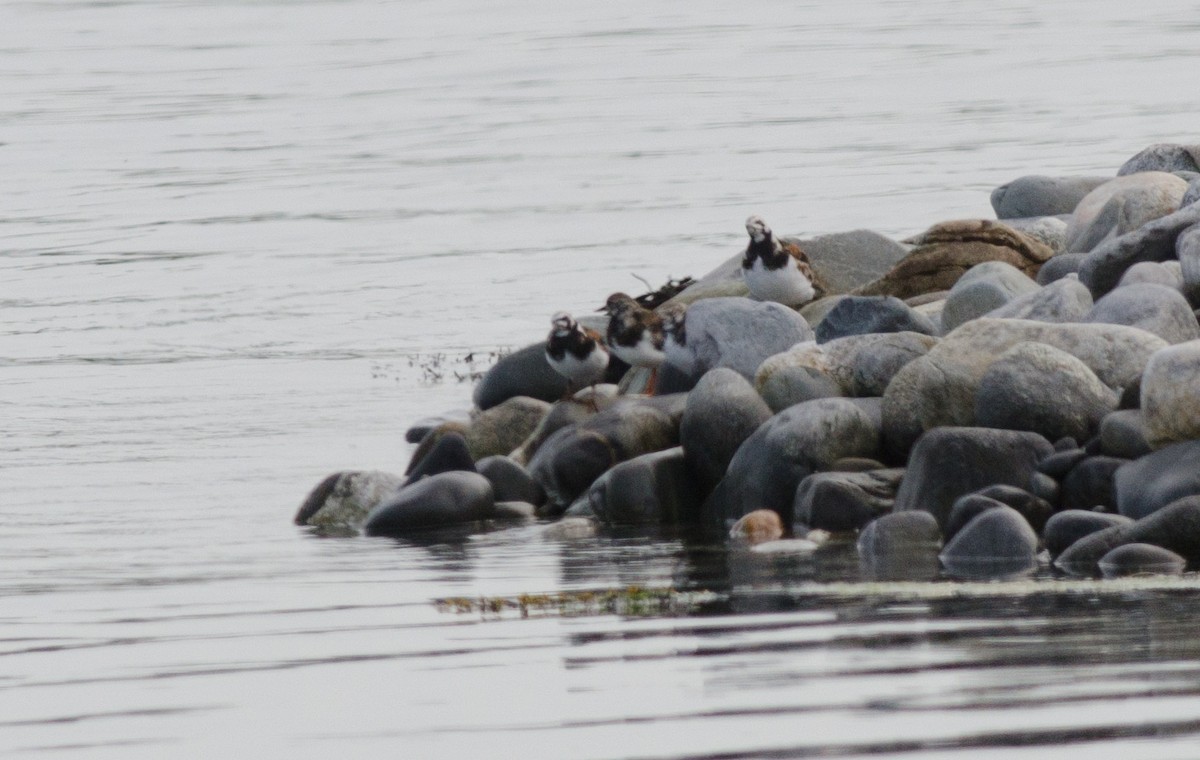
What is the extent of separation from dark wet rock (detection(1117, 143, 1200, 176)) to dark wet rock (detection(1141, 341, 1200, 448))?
541 centimetres

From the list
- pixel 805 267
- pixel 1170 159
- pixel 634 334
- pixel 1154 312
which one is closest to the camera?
pixel 1154 312

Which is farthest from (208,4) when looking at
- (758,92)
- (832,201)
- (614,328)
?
(614,328)

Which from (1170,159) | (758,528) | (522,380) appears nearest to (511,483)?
(758,528)

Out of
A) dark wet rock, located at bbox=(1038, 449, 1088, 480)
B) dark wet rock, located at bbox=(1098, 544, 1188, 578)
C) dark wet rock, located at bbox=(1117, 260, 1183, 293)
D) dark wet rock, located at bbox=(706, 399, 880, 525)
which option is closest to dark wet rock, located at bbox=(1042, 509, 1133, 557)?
dark wet rock, located at bbox=(1098, 544, 1188, 578)

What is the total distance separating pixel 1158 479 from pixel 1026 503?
62 cm

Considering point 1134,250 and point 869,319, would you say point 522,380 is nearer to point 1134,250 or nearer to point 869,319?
point 869,319

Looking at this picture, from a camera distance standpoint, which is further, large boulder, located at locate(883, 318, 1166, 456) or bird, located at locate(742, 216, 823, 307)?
bird, located at locate(742, 216, 823, 307)

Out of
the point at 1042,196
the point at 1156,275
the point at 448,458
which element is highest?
the point at 1042,196

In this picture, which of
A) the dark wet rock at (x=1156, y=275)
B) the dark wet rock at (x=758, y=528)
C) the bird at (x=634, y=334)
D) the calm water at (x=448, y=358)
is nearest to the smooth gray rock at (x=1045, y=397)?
the dark wet rock at (x=758, y=528)

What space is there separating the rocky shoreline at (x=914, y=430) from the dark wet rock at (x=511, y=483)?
1 cm

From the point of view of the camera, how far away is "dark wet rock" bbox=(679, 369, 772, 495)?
10.7m

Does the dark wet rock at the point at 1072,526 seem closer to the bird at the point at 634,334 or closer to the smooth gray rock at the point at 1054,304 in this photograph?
the smooth gray rock at the point at 1054,304

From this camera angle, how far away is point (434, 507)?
10.9 m

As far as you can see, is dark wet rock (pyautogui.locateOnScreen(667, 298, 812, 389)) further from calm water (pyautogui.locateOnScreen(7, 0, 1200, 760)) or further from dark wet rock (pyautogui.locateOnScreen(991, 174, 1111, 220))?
dark wet rock (pyautogui.locateOnScreen(991, 174, 1111, 220))
